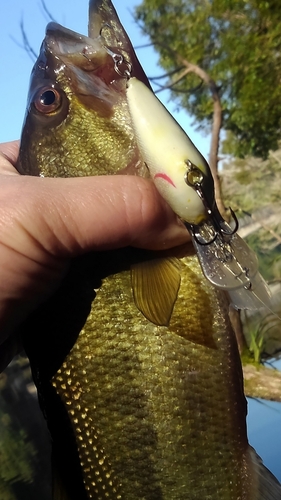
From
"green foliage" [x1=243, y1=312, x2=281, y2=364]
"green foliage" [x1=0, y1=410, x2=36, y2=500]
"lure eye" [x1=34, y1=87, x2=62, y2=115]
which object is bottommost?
"green foliage" [x1=0, y1=410, x2=36, y2=500]

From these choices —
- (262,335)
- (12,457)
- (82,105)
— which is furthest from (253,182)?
(82,105)

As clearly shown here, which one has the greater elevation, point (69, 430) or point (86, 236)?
point (86, 236)

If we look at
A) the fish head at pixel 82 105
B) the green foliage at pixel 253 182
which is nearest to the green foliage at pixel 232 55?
the green foliage at pixel 253 182

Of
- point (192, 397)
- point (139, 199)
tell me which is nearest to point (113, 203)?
point (139, 199)

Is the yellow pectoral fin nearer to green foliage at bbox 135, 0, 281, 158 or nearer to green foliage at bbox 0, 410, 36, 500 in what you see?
green foliage at bbox 0, 410, 36, 500

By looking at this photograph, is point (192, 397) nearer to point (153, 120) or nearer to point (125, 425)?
point (125, 425)

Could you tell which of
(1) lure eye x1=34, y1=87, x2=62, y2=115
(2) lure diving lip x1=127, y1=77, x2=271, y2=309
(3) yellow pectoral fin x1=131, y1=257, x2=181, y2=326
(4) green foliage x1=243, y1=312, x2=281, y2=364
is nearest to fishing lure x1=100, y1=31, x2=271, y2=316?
(2) lure diving lip x1=127, y1=77, x2=271, y2=309
